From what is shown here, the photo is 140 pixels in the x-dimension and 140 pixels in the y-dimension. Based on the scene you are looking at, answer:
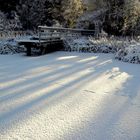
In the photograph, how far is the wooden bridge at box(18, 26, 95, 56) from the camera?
30.3ft

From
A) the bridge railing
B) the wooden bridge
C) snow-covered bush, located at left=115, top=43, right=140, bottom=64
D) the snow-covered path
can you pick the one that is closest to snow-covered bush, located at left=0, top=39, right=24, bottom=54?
the wooden bridge

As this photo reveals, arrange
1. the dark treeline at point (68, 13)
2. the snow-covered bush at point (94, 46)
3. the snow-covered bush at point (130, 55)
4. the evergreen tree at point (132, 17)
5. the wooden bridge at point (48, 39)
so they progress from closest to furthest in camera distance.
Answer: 1. the snow-covered bush at point (130, 55)
2. the wooden bridge at point (48, 39)
3. the snow-covered bush at point (94, 46)
4. the evergreen tree at point (132, 17)
5. the dark treeline at point (68, 13)

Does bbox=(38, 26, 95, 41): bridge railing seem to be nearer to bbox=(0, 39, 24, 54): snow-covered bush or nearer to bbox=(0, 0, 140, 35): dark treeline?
bbox=(0, 39, 24, 54): snow-covered bush

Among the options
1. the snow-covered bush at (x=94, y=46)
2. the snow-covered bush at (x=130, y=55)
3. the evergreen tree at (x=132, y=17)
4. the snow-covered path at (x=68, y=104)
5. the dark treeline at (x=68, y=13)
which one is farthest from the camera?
the dark treeline at (x=68, y=13)

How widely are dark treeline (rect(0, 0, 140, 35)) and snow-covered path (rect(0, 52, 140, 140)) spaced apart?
8.29m

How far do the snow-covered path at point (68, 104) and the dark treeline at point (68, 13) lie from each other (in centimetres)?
829

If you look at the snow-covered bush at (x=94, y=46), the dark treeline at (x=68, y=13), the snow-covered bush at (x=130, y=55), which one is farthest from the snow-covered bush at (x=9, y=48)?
the dark treeline at (x=68, y=13)

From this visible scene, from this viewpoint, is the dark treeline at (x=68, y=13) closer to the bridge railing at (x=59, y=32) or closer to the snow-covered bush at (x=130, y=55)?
the bridge railing at (x=59, y=32)

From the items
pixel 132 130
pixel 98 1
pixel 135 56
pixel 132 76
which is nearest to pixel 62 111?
pixel 132 130

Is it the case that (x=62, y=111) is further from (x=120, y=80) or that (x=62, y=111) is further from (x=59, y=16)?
(x=59, y=16)

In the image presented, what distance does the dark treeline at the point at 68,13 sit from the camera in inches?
557

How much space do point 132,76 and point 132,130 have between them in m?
3.12

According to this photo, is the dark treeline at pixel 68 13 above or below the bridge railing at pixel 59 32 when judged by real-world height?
above

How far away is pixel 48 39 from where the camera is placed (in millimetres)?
10148
